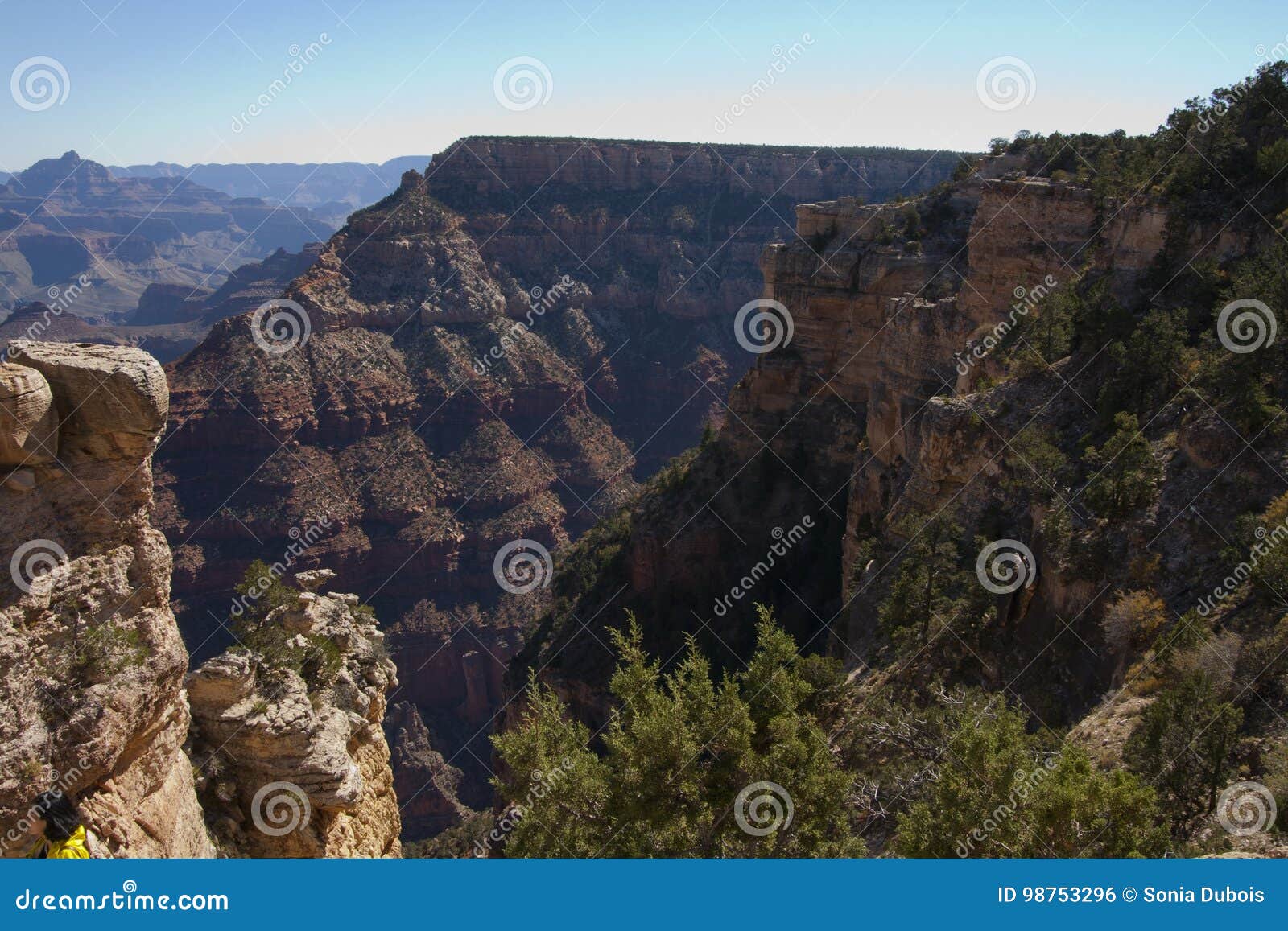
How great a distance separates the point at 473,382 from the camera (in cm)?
8875

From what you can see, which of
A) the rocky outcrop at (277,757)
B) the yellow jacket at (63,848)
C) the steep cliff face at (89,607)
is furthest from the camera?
the rocky outcrop at (277,757)

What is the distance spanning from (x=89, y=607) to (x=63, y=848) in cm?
323

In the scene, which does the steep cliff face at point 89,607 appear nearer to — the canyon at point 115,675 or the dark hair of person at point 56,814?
the canyon at point 115,675

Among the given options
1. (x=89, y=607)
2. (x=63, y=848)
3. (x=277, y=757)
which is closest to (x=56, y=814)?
(x=63, y=848)

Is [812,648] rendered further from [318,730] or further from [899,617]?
[318,730]

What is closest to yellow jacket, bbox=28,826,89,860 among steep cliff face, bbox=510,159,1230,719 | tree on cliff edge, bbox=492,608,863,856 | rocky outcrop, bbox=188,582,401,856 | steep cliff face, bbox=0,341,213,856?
steep cliff face, bbox=0,341,213,856

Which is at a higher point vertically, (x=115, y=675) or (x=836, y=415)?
(x=836, y=415)

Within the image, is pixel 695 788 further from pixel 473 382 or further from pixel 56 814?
pixel 473 382

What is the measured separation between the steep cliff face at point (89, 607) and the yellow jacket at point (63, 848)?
0.99 feet

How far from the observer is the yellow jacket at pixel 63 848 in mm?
11148

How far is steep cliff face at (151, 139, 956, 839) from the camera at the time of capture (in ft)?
245

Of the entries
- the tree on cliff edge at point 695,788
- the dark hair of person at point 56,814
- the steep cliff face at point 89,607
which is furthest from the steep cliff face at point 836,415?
the dark hair of person at point 56,814

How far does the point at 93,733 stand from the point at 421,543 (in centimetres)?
6665

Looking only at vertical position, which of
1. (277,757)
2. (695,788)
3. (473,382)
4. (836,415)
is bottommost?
(277,757)
